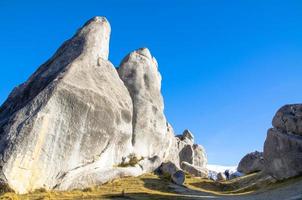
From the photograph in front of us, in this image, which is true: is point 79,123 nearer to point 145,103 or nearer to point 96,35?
point 96,35

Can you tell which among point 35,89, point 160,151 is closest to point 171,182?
point 160,151

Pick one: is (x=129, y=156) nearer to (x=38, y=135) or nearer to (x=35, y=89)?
(x=35, y=89)

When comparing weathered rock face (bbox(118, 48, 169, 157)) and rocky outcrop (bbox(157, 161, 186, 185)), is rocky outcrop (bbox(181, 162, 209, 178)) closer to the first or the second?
weathered rock face (bbox(118, 48, 169, 157))

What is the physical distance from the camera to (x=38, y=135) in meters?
30.1

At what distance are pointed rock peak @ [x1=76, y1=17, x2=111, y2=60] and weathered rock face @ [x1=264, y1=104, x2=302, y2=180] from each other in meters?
19.7

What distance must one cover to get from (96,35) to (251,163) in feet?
123

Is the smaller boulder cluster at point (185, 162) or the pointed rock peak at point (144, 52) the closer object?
the smaller boulder cluster at point (185, 162)

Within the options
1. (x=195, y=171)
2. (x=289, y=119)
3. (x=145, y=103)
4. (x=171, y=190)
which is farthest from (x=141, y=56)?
(x=171, y=190)

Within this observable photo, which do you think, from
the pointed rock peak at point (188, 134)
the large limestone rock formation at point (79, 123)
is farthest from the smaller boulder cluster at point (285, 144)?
the pointed rock peak at point (188, 134)

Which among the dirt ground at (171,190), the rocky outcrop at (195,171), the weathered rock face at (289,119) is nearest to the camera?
the dirt ground at (171,190)

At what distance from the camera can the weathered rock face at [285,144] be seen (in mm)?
39219

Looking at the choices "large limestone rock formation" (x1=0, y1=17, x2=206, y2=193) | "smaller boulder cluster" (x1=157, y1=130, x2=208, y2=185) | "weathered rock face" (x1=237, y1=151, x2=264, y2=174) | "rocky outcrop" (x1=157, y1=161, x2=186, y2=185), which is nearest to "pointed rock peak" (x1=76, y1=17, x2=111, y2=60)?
"large limestone rock formation" (x1=0, y1=17, x2=206, y2=193)

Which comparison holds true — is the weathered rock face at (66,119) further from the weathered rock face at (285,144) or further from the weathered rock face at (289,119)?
the weathered rock face at (289,119)

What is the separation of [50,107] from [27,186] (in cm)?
618
